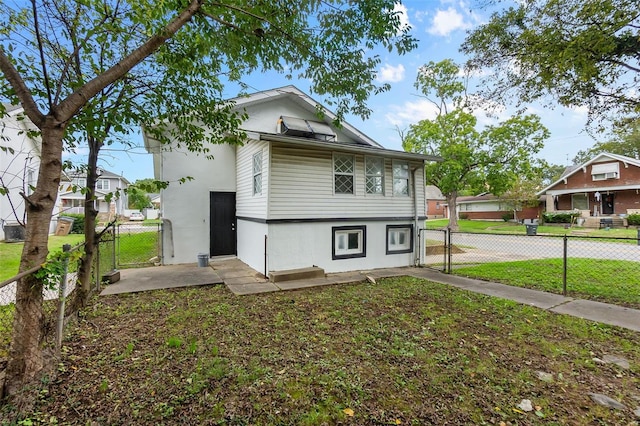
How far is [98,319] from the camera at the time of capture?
431 cm

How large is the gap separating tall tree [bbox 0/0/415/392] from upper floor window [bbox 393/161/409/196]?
3.57 m

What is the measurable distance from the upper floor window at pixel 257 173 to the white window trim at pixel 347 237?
2.28 metres

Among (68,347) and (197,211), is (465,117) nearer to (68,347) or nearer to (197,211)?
(197,211)

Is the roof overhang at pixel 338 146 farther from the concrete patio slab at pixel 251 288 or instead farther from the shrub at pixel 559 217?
the shrub at pixel 559 217

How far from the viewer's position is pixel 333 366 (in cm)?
306

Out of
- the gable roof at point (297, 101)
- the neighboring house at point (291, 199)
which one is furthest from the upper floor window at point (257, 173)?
the gable roof at point (297, 101)

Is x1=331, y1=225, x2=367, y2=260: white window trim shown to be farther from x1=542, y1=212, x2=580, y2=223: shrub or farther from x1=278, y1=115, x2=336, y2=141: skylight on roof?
x1=542, y1=212, x2=580, y2=223: shrub

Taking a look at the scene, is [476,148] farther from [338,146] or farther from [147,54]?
[147,54]

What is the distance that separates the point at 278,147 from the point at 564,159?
58328 millimetres

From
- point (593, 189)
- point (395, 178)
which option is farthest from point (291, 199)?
point (593, 189)

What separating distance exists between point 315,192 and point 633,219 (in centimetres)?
2608

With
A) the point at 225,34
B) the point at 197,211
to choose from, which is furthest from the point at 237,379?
the point at 197,211

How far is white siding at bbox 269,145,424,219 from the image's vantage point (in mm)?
6961

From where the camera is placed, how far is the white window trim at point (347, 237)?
7.74 meters
